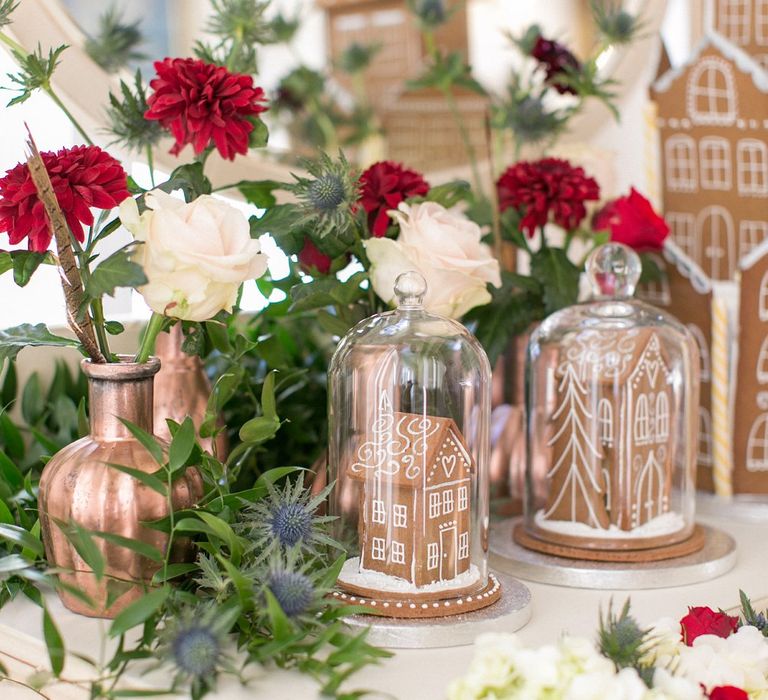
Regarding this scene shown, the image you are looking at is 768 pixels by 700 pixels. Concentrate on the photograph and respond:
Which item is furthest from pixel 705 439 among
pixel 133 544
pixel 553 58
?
pixel 133 544

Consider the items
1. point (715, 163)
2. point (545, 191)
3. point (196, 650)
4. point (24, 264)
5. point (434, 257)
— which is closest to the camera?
point (196, 650)

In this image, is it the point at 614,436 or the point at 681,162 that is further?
the point at 681,162

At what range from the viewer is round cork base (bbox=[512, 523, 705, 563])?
779 millimetres

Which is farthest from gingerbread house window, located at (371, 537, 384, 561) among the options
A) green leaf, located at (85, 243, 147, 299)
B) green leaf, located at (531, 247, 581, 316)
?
green leaf, located at (531, 247, 581, 316)

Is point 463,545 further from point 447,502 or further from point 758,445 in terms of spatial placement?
point 758,445

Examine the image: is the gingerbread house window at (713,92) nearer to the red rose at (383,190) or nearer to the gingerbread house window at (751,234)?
the gingerbread house window at (751,234)

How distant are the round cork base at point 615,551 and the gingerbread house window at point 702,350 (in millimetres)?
221

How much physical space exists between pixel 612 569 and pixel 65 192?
46cm

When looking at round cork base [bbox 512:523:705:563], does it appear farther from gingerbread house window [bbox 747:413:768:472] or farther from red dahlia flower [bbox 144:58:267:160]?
red dahlia flower [bbox 144:58:267:160]

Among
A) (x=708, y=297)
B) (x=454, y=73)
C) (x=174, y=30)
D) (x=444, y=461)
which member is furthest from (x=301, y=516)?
(x=174, y=30)

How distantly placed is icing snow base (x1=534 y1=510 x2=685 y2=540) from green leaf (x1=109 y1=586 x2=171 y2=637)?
36 centimetres

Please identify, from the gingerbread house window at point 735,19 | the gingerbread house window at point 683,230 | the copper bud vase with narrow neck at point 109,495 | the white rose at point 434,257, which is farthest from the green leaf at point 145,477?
the gingerbread house window at point 735,19

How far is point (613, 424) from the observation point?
2.60 feet

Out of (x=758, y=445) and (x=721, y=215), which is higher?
(x=721, y=215)
